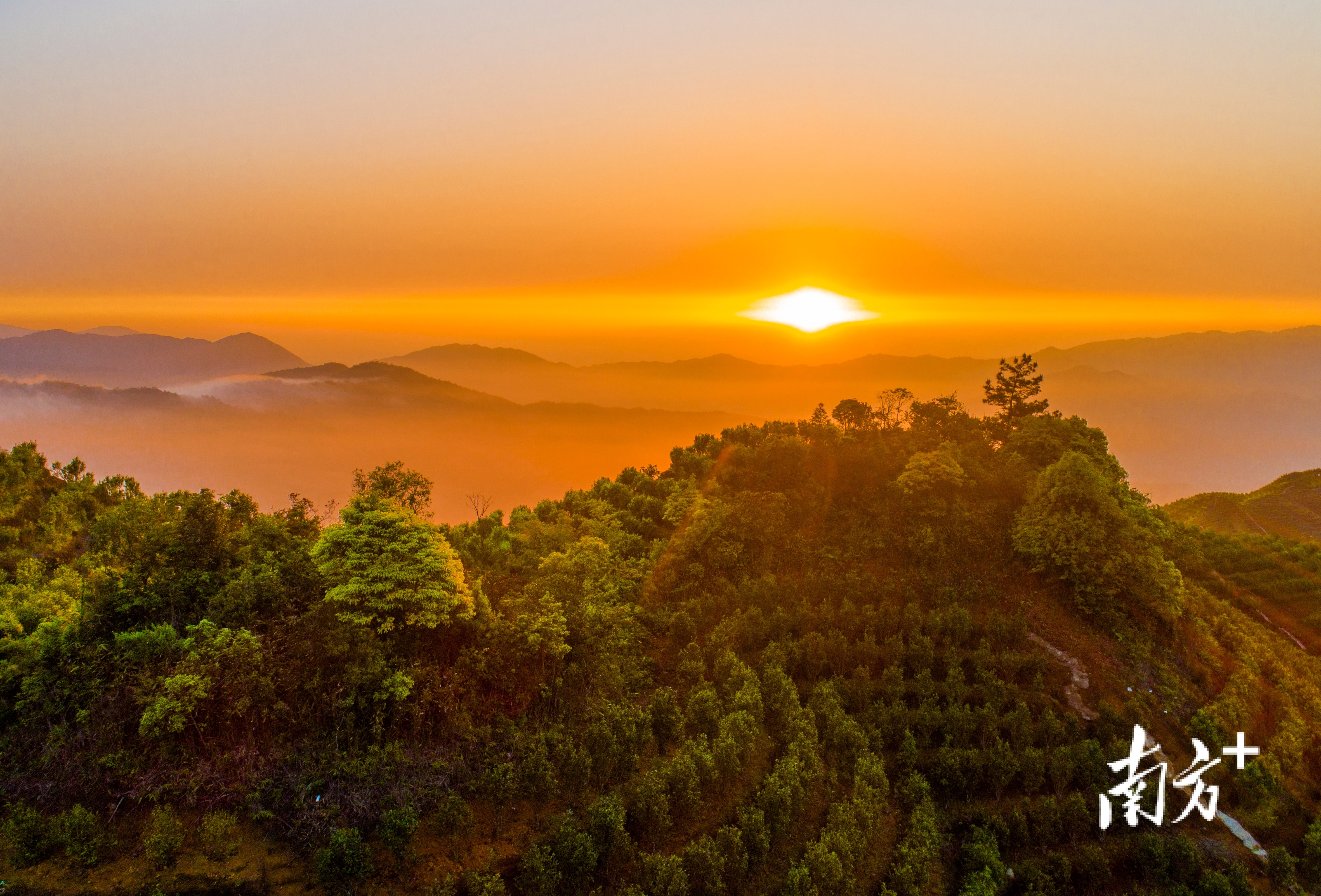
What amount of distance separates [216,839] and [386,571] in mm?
5701

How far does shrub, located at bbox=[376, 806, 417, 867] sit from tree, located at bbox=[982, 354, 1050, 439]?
104ft

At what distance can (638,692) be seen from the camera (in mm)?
19219

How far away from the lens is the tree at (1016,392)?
35.3 m

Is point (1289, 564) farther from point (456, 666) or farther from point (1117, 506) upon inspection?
point (456, 666)

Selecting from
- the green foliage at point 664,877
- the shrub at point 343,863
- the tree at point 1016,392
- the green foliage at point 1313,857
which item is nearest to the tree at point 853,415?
the tree at point 1016,392

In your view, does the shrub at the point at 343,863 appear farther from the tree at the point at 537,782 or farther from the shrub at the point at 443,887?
the tree at the point at 537,782

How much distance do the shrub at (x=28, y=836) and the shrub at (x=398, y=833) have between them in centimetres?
570

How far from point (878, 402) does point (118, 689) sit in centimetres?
3009

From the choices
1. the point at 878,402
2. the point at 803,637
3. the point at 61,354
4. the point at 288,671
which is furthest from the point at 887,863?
the point at 61,354

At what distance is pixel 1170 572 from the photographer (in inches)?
979

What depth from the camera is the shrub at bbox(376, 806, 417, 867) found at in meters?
13.1

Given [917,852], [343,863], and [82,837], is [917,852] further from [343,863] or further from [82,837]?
[82,837]

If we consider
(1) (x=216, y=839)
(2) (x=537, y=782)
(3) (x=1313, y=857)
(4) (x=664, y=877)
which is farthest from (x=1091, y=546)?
(1) (x=216, y=839)

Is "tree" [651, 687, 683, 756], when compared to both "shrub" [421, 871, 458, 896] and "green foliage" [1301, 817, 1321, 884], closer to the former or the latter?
"shrub" [421, 871, 458, 896]
